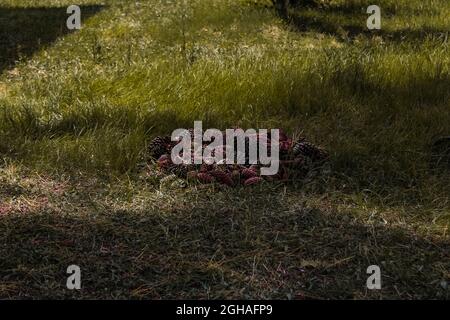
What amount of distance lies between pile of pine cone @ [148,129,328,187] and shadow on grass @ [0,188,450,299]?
23 centimetres

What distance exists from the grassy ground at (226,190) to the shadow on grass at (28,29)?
891mm

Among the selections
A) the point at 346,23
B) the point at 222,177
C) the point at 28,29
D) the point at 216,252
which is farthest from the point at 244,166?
the point at 28,29

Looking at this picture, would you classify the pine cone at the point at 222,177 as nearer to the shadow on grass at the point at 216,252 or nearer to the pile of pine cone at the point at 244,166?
the pile of pine cone at the point at 244,166

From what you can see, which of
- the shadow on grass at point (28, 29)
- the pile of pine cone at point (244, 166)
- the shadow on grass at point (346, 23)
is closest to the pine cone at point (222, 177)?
the pile of pine cone at point (244, 166)

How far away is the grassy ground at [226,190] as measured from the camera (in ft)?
10.6

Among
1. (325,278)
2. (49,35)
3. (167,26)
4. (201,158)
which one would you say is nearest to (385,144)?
(201,158)

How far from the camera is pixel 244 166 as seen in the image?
434cm

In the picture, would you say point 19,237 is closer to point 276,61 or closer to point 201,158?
point 201,158

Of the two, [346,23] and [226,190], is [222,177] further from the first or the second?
[346,23]

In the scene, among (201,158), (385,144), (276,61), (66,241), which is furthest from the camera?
(276,61)

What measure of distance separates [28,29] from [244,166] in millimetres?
7007

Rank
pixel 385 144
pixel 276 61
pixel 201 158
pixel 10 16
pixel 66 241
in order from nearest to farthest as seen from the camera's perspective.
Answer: pixel 66 241, pixel 201 158, pixel 385 144, pixel 276 61, pixel 10 16

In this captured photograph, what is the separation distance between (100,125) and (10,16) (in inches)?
274

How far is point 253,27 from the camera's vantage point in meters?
9.29
